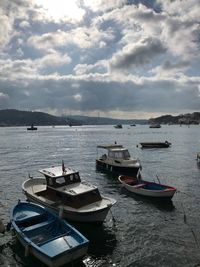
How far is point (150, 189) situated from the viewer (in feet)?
119

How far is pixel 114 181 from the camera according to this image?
45750 mm

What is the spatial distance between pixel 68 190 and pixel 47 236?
19.5ft

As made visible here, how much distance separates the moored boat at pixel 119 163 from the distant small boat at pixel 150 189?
8.88m

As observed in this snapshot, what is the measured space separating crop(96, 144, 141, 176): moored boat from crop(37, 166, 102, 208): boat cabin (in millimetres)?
20931

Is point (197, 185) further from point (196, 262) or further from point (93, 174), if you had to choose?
point (196, 262)

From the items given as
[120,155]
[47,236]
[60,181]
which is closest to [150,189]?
[60,181]

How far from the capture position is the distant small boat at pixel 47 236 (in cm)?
1828

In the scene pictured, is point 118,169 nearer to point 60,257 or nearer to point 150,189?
point 150,189

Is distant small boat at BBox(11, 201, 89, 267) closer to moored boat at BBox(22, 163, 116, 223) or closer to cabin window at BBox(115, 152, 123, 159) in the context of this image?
moored boat at BBox(22, 163, 116, 223)

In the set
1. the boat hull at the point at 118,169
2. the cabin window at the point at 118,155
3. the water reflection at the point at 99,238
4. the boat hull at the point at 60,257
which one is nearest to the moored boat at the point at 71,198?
the water reflection at the point at 99,238

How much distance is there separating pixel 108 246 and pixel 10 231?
8884mm

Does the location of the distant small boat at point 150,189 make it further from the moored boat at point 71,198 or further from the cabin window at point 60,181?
the cabin window at point 60,181

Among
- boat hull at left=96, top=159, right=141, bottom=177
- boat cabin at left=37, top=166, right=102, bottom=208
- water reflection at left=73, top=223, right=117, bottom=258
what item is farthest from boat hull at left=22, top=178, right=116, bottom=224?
boat hull at left=96, top=159, right=141, bottom=177

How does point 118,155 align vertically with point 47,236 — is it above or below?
above
